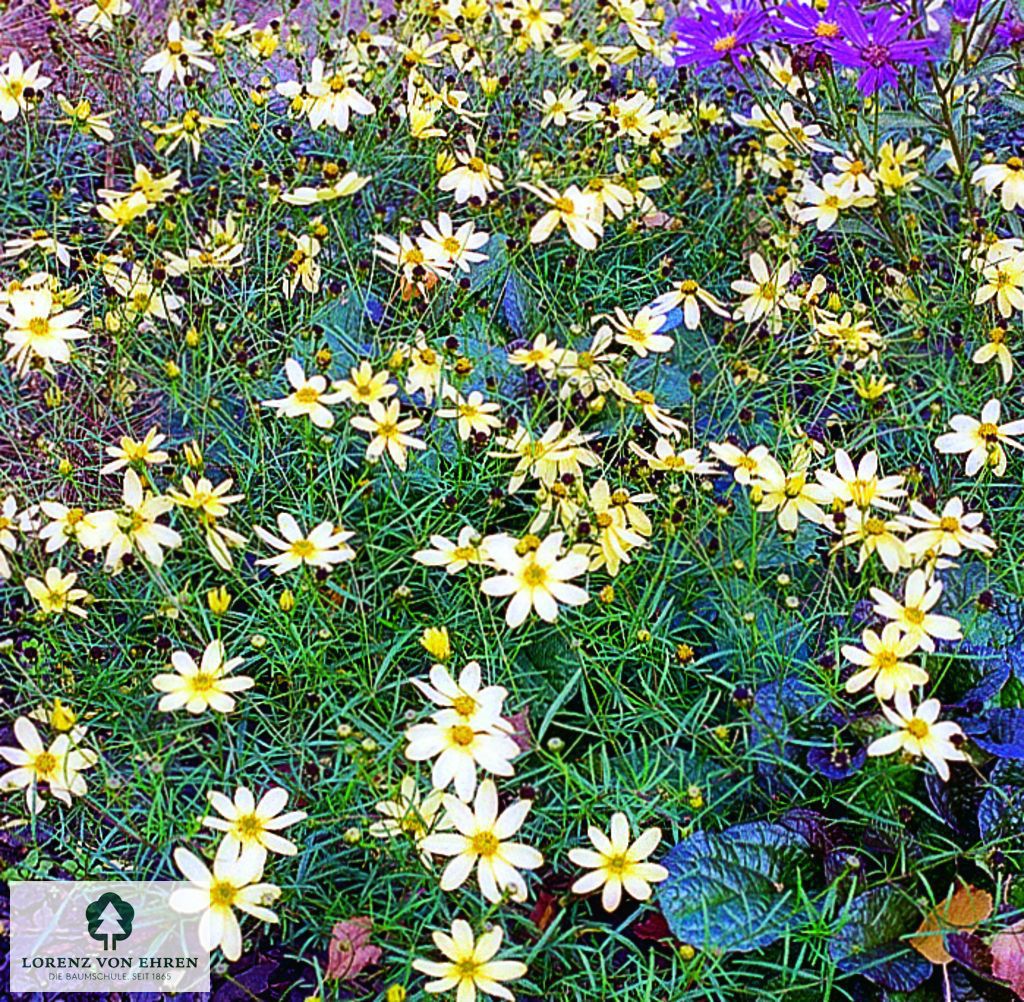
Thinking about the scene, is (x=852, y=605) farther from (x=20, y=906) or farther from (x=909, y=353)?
(x=20, y=906)

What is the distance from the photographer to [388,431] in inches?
68.4

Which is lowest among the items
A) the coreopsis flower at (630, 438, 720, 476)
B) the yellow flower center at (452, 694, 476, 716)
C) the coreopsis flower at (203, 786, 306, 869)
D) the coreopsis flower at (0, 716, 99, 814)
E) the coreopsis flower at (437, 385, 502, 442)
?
the coreopsis flower at (203, 786, 306, 869)

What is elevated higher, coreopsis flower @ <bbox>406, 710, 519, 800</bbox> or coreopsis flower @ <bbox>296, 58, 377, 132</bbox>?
coreopsis flower @ <bbox>296, 58, 377, 132</bbox>

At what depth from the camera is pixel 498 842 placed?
1337 mm

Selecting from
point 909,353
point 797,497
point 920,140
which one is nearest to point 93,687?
point 797,497

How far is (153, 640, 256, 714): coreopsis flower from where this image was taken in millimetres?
1444

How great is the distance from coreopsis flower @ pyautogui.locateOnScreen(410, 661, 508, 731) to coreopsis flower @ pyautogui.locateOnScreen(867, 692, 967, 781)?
0.39 meters

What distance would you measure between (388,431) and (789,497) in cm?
53

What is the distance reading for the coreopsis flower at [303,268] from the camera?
1981 millimetres

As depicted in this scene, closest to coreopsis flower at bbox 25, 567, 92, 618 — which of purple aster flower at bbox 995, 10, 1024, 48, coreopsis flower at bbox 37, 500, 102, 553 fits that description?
coreopsis flower at bbox 37, 500, 102, 553

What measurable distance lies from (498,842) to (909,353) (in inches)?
49.8

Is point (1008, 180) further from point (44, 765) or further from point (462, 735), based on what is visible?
point (44, 765)

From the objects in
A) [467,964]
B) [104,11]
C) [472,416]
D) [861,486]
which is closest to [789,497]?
[861,486]

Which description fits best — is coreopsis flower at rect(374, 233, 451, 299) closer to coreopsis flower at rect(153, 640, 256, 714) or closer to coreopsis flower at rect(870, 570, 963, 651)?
coreopsis flower at rect(153, 640, 256, 714)
